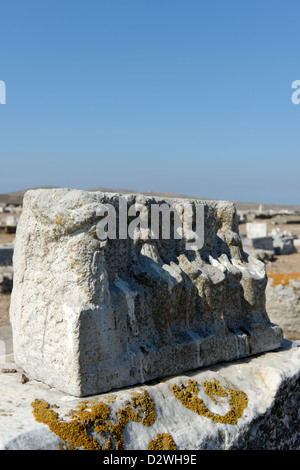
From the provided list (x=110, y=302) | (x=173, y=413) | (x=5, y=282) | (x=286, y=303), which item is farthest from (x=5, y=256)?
(x=173, y=413)

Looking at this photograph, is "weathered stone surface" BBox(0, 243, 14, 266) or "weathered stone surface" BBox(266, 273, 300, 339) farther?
"weathered stone surface" BBox(0, 243, 14, 266)

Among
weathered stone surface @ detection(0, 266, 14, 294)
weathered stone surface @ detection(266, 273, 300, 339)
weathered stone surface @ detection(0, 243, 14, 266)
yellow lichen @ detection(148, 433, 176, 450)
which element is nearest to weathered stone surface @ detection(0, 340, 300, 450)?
yellow lichen @ detection(148, 433, 176, 450)

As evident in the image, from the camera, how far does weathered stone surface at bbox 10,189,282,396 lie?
112 inches

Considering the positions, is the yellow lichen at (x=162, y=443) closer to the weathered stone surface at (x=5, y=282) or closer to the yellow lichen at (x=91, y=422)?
the yellow lichen at (x=91, y=422)

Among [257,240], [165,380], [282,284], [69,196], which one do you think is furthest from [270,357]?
[257,240]

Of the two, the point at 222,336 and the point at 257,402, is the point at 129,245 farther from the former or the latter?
the point at 257,402

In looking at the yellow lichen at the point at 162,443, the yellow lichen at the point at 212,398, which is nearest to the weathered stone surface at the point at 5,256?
the yellow lichen at the point at 212,398

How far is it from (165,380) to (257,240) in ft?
45.8

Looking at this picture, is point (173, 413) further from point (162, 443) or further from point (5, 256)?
point (5, 256)

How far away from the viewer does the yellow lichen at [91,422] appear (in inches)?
99.0

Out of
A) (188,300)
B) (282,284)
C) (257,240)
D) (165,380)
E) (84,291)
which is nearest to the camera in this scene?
(84,291)

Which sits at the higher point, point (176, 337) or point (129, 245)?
point (129, 245)

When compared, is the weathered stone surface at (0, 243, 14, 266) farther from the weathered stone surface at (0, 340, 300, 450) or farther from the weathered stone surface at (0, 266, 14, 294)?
the weathered stone surface at (0, 340, 300, 450)

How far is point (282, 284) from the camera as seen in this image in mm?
7086
